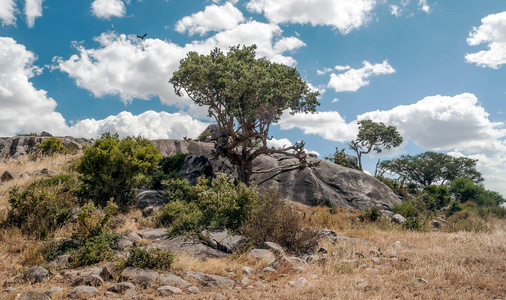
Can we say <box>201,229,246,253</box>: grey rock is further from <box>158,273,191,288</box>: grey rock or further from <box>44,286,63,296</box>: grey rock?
<box>44,286,63,296</box>: grey rock

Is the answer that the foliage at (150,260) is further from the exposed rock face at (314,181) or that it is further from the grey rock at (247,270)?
the exposed rock face at (314,181)

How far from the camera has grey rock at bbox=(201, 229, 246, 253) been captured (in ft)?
27.9

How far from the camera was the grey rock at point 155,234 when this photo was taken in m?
9.23

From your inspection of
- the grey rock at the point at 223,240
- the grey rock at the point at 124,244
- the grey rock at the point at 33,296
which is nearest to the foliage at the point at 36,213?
the grey rock at the point at 124,244

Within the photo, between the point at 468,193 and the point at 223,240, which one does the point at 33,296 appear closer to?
the point at 223,240

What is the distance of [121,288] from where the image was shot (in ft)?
18.5

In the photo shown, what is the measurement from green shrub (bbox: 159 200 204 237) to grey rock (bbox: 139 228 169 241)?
0.21 metres

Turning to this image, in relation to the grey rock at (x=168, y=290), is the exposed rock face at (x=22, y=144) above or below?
above

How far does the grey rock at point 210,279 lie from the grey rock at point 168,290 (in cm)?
69

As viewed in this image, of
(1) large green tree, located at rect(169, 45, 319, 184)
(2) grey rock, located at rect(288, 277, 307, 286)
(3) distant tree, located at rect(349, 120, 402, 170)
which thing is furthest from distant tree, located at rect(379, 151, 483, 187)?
(2) grey rock, located at rect(288, 277, 307, 286)

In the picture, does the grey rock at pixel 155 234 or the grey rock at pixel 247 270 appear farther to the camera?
the grey rock at pixel 155 234

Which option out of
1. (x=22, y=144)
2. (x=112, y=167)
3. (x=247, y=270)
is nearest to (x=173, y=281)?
(x=247, y=270)

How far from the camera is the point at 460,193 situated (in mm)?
34812

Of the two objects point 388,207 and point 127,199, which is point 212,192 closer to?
point 127,199
